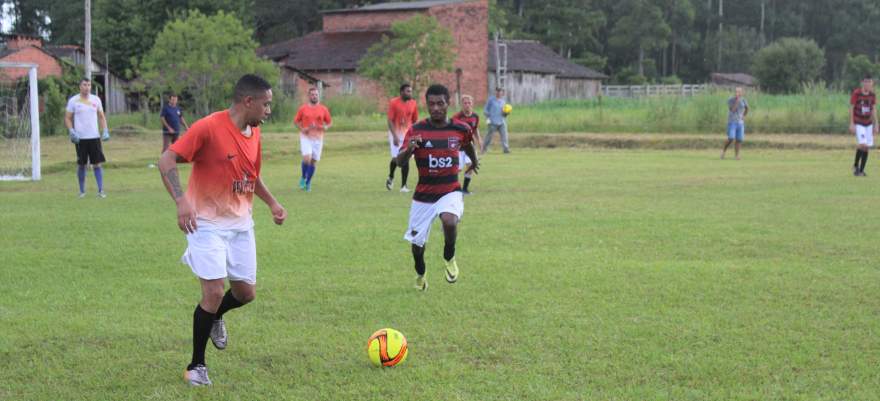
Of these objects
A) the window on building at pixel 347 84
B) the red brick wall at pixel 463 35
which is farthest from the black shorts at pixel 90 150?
the window on building at pixel 347 84

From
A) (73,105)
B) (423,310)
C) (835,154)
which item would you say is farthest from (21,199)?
(835,154)

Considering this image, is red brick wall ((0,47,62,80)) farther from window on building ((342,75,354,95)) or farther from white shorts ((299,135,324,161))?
white shorts ((299,135,324,161))

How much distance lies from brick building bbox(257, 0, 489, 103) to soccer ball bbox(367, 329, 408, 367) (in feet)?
159

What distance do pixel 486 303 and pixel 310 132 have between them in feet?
36.6

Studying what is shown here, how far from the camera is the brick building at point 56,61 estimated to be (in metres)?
47.8

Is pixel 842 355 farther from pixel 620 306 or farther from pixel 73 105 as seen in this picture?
pixel 73 105

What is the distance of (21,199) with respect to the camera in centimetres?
1667

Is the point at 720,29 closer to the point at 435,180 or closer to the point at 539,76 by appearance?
the point at 539,76

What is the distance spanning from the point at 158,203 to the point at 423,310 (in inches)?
366

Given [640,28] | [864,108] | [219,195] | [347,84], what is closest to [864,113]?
[864,108]

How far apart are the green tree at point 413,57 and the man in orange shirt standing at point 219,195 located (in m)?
42.6

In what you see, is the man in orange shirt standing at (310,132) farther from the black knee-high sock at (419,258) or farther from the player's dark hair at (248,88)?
the player's dark hair at (248,88)

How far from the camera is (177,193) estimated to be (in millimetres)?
5582

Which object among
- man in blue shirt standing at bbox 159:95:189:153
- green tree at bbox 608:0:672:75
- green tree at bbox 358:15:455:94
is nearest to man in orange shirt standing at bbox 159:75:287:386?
man in blue shirt standing at bbox 159:95:189:153
